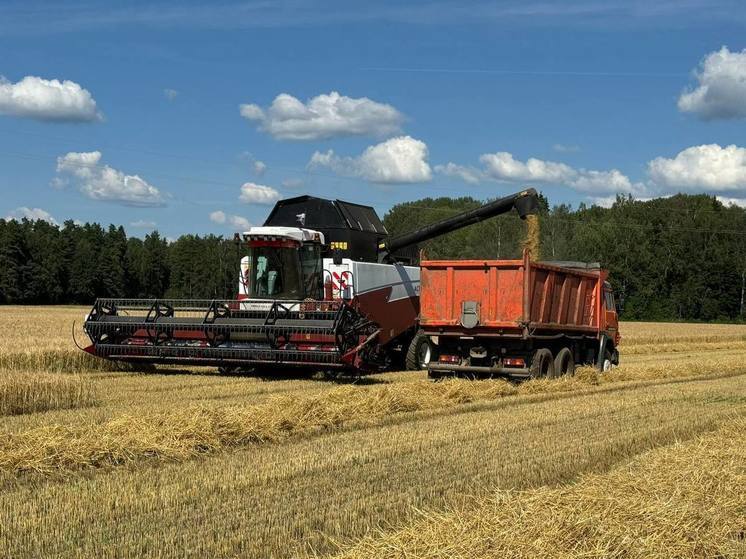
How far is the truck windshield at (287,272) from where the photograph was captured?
16.7 meters

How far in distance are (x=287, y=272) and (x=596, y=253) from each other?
59.5 metres

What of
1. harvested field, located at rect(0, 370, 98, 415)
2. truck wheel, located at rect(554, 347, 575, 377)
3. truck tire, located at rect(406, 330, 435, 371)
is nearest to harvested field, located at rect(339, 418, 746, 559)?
harvested field, located at rect(0, 370, 98, 415)

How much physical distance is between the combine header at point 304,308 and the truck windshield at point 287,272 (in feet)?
0.06

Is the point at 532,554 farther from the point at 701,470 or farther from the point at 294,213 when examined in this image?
the point at 294,213

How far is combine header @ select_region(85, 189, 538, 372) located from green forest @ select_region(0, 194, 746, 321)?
43684mm

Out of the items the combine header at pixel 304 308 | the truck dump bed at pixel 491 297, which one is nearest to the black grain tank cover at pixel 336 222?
the combine header at pixel 304 308

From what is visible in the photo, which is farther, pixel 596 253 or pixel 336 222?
pixel 596 253

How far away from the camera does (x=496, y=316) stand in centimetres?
1483

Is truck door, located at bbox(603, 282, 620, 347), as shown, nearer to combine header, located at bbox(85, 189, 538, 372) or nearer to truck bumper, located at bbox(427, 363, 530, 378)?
combine header, located at bbox(85, 189, 538, 372)

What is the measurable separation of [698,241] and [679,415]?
219ft

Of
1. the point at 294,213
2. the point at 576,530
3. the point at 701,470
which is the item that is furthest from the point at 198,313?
the point at 576,530

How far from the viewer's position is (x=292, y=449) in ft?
27.8

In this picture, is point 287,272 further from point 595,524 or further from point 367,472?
point 595,524

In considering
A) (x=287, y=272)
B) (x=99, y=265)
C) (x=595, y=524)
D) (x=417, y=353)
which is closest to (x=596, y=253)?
(x=99, y=265)
